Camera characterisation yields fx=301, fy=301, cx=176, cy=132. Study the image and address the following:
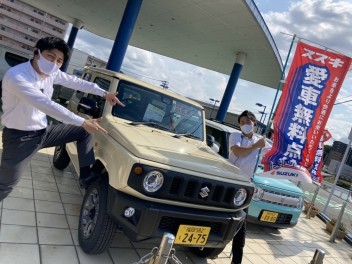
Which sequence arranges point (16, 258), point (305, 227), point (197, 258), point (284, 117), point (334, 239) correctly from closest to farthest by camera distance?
point (16, 258)
point (197, 258)
point (284, 117)
point (334, 239)
point (305, 227)

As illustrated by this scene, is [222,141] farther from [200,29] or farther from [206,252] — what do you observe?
[200,29]

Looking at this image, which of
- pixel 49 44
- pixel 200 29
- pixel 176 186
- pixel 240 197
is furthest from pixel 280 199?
pixel 200 29

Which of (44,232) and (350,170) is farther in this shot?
(350,170)

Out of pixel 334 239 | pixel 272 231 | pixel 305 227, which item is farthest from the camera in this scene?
pixel 305 227

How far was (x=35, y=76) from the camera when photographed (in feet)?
9.03

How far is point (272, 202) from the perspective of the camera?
17.2ft

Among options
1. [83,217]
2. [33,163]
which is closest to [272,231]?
[83,217]

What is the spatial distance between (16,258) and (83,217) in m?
0.75

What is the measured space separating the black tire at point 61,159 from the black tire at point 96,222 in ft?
7.43

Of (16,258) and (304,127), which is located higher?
(304,127)

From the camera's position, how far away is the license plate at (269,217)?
16.7 ft

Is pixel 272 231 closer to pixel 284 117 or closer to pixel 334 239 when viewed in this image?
pixel 334 239

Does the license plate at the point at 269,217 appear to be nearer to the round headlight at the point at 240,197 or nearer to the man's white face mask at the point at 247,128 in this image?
the man's white face mask at the point at 247,128

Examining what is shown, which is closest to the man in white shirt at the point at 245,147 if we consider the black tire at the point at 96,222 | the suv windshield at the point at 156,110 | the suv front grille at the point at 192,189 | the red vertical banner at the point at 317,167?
the suv windshield at the point at 156,110
